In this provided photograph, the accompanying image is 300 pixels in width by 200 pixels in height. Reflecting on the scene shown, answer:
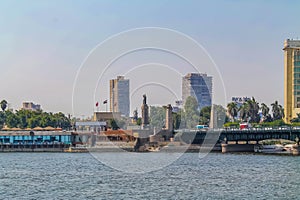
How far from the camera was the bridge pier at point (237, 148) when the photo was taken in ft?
502

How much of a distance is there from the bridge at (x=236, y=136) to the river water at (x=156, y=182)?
4612cm

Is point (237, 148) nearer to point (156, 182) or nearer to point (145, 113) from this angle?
point (145, 113)

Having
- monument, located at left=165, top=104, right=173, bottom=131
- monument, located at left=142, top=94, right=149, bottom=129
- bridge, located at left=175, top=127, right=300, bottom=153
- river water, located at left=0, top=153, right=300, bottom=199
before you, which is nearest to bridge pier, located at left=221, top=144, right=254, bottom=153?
bridge, located at left=175, top=127, right=300, bottom=153

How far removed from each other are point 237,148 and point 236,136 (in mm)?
4054

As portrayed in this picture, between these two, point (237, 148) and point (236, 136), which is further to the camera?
point (237, 148)

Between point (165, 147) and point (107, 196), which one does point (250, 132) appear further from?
point (107, 196)

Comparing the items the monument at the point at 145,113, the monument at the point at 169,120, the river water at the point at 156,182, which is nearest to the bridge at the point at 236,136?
the monument at the point at 169,120

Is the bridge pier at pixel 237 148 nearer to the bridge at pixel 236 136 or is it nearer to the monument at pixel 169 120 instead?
the bridge at pixel 236 136

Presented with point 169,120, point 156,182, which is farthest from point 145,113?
point 156,182

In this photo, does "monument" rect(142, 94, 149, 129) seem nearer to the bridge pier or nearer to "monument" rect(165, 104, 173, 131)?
"monument" rect(165, 104, 173, 131)

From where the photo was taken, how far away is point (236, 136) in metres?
154

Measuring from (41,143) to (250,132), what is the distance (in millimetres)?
53326

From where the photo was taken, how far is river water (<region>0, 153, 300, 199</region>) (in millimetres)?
63625

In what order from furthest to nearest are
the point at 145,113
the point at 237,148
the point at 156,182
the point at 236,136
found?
1. the point at 145,113
2. the point at 237,148
3. the point at 236,136
4. the point at 156,182
